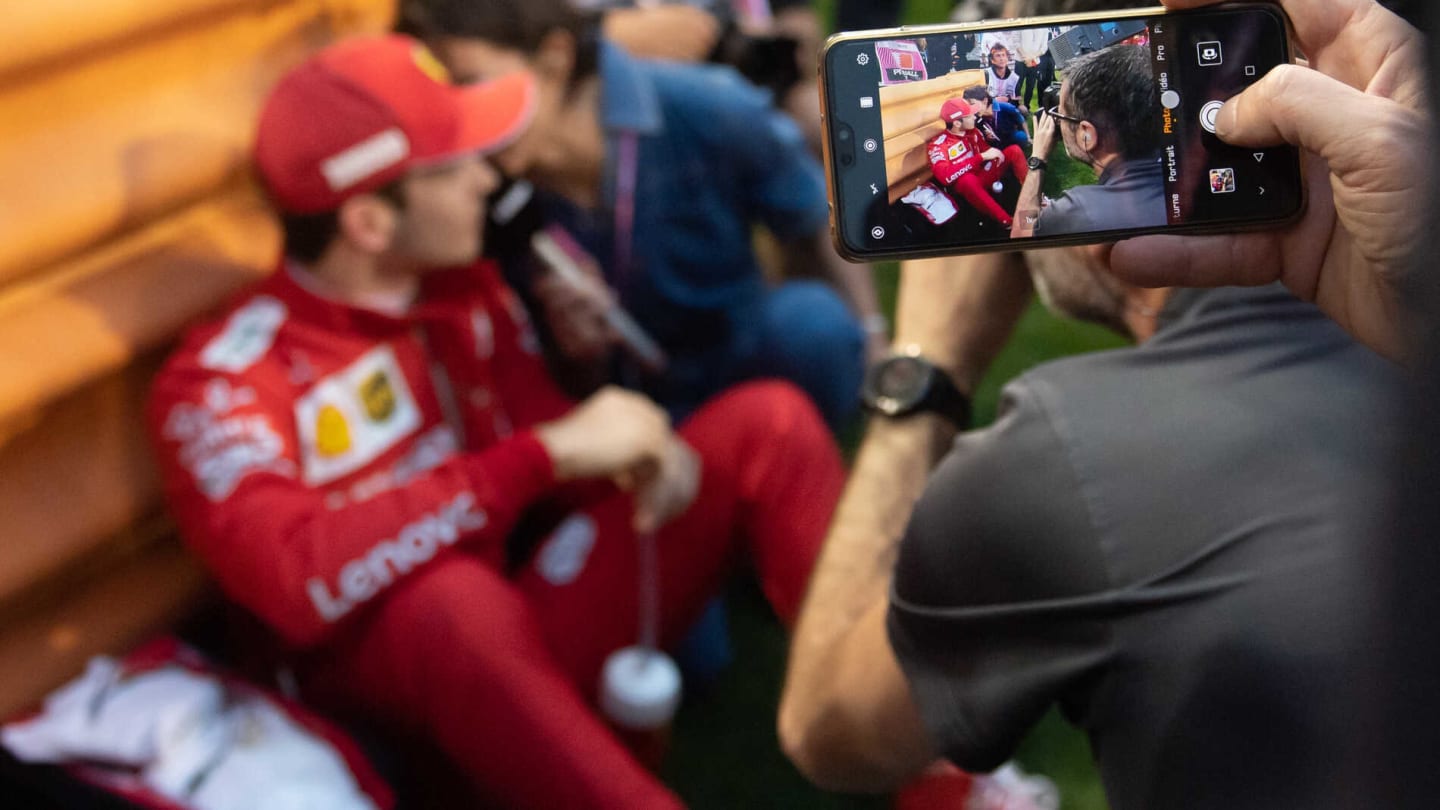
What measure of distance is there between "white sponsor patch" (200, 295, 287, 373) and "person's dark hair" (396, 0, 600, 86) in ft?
1.96

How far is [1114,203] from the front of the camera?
2.68 ft

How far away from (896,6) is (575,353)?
180cm

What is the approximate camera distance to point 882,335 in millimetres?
2412

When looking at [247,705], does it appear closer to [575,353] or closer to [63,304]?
[63,304]

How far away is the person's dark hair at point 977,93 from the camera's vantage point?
0.82 m

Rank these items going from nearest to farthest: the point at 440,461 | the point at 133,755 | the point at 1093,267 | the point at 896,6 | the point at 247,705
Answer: the point at 1093,267
the point at 133,755
the point at 247,705
the point at 440,461
the point at 896,6

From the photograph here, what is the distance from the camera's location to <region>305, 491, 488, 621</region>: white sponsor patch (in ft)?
4.30

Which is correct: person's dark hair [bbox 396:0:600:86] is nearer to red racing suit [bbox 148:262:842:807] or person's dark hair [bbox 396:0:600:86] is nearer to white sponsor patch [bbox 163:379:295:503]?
red racing suit [bbox 148:262:842:807]

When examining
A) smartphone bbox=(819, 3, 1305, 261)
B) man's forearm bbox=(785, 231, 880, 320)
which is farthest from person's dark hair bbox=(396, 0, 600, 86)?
smartphone bbox=(819, 3, 1305, 261)

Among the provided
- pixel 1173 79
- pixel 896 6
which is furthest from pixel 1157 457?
pixel 896 6

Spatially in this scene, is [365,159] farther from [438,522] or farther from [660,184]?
[660,184]

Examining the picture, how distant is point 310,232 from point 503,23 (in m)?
0.57

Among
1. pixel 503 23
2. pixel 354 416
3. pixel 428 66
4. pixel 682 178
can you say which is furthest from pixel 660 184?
pixel 354 416

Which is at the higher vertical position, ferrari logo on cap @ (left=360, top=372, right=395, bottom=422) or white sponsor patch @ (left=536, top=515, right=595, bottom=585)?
ferrari logo on cap @ (left=360, top=372, right=395, bottom=422)
